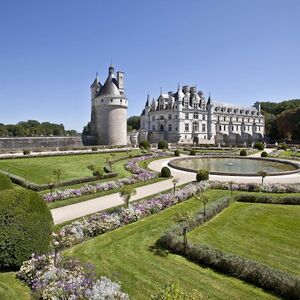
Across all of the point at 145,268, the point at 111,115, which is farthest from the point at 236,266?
the point at 111,115

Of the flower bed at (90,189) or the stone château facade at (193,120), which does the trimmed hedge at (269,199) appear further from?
the stone château facade at (193,120)

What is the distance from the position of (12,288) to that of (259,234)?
22.8 ft

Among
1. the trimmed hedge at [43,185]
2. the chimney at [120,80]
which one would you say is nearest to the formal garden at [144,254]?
the trimmed hedge at [43,185]

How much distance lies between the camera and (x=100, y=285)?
5484 millimetres

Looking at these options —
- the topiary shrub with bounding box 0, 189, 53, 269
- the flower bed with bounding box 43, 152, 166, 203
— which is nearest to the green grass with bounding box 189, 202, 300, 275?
the topiary shrub with bounding box 0, 189, 53, 269

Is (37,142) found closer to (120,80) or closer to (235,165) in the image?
(120,80)

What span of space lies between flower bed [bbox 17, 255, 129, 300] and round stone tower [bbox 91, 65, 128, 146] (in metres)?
39.6

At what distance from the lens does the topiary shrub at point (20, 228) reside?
22.0 feet

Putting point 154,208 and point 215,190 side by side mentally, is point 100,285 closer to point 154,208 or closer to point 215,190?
point 154,208

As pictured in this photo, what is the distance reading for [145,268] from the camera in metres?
6.98

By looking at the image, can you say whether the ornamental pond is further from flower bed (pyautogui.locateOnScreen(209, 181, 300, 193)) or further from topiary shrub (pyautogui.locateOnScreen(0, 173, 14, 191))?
topiary shrub (pyautogui.locateOnScreen(0, 173, 14, 191))

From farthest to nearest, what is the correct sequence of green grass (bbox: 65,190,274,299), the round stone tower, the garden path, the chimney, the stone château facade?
the stone château facade → the chimney → the round stone tower → the garden path → green grass (bbox: 65,190,274,299)

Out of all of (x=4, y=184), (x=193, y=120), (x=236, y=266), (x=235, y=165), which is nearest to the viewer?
(x=236, y=266)

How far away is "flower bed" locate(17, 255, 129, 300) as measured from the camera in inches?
212
